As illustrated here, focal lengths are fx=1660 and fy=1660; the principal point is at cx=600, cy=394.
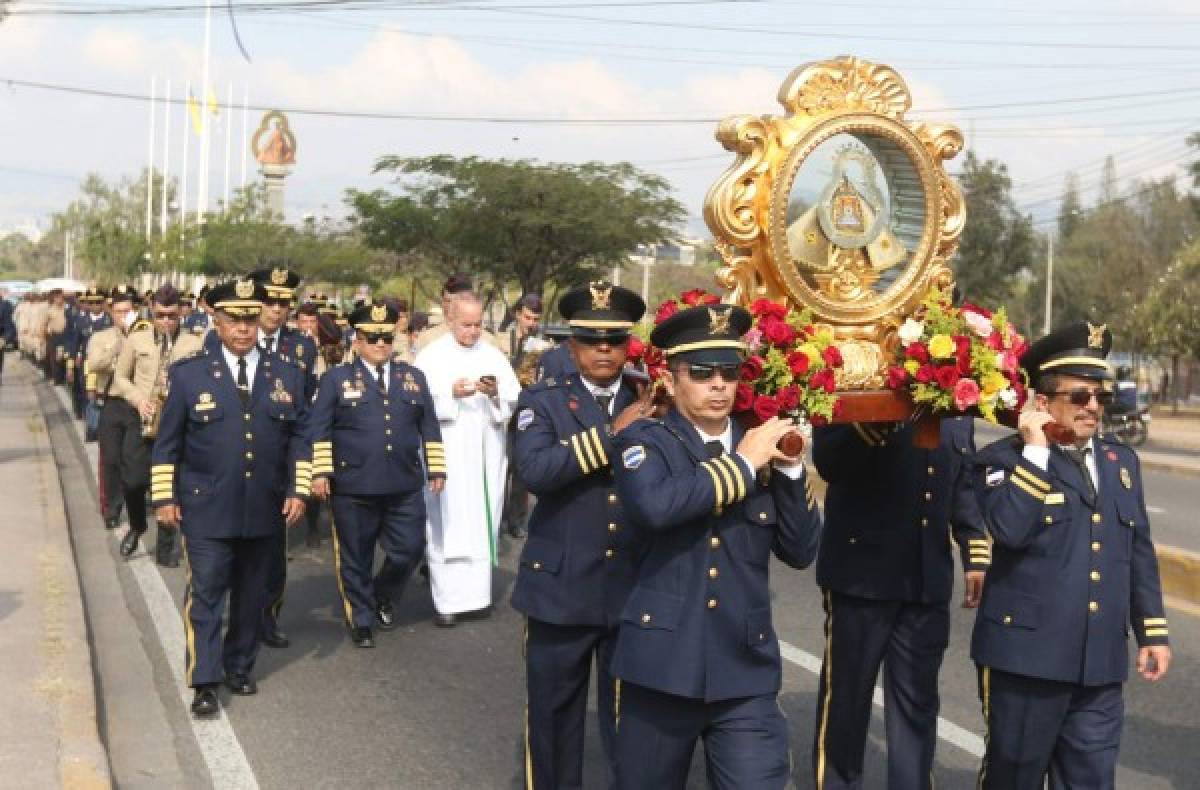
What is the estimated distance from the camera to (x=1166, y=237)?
225 ft

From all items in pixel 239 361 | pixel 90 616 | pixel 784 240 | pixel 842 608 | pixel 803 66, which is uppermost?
pixel 803 66

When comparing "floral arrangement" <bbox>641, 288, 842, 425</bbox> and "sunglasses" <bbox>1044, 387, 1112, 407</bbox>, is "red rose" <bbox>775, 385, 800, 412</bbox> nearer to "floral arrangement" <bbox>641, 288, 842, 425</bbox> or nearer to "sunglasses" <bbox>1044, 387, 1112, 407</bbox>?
"floral arrangement" <bbox>641, 288, 842, 425</bbox>

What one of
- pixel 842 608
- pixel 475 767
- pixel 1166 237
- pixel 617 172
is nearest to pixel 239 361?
pixel 475 767

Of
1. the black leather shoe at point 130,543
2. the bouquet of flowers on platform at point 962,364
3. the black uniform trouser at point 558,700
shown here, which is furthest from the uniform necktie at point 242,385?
the black leather shoe at point 130,543

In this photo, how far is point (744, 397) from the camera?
488cm

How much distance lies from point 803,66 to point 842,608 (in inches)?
79.9

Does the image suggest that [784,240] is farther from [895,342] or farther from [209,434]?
[209,434]

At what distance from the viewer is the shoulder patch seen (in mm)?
4732

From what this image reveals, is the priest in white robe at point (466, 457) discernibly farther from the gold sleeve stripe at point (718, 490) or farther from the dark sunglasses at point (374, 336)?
the gold sleeve stripe at point (718, 490)

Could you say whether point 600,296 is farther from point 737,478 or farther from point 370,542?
point 370,542

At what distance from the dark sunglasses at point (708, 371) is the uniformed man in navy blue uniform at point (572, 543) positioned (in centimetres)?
125

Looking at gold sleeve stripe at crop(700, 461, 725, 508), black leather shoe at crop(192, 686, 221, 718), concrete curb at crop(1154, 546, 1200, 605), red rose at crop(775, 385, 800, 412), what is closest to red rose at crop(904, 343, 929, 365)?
red rose at crop(775, 385, 800, 412)

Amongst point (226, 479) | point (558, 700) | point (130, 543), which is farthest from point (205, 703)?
point (130, 543)

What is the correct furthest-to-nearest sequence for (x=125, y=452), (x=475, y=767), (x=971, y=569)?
1. (x=125, y=452)
2. (x=475, y=767)
3. (x=971, y=569)
